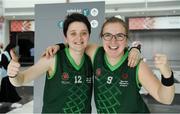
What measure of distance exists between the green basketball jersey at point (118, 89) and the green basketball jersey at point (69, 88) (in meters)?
0.08

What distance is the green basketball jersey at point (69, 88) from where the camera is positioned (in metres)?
1.63

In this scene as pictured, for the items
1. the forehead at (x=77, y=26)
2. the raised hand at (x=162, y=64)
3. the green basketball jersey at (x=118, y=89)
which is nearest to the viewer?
the raised hand at (x=162, y=64)

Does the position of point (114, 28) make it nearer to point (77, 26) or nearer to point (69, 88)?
point (77, 26)

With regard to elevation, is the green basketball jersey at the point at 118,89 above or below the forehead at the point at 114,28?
below

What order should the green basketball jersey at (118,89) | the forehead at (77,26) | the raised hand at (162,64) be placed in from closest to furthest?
the raised hand at (162,64)
the green basketball jersey at (118,89)
the forehead at (77,26)

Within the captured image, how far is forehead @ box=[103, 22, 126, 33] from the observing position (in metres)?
1.58

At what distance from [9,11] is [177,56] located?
669 centimetres

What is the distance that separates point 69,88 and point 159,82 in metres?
0.51

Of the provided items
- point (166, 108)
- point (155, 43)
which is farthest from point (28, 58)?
point (166, 108)

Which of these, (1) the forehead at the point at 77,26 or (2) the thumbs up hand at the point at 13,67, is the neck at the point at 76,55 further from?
(2) the thumbs up hand at the point at 13,67

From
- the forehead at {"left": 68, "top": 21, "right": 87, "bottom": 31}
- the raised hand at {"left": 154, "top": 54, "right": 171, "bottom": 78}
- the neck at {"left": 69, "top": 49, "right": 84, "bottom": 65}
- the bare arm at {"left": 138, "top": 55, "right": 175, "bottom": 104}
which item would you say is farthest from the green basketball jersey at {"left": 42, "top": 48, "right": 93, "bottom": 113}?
the raised hand at {"left": 154, "top": 54, "right": 171, "bottom": 78}

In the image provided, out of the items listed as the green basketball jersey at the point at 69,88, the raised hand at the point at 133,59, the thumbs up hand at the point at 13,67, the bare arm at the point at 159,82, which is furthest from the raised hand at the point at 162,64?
the thumbs up hand at the point at 13,67

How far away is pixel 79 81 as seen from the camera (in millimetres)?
1638

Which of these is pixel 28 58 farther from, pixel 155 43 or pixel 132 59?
pixel 132 59
